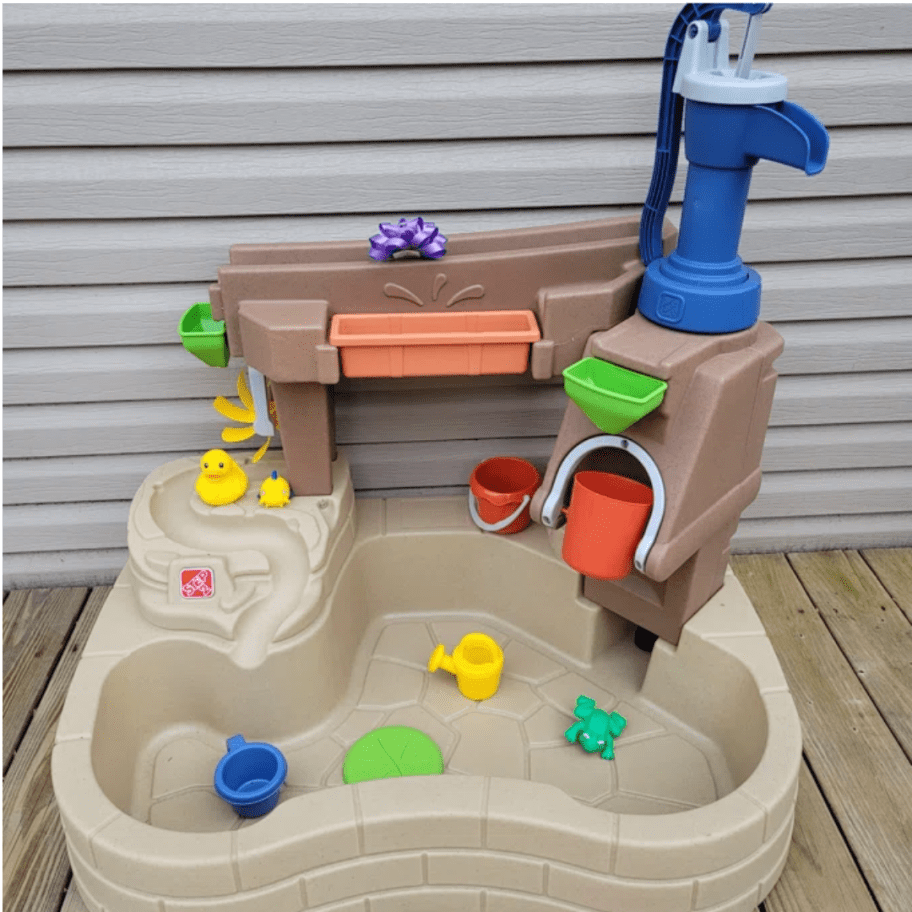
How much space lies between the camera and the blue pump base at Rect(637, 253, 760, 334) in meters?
1.13

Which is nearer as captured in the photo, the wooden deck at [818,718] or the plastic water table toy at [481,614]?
the plastic water table toy at [481,614]

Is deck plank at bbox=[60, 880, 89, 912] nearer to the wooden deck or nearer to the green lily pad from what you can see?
the wooden deck

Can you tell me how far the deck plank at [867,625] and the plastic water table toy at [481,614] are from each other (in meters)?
0.36

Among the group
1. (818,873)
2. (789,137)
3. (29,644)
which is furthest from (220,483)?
(818,873)

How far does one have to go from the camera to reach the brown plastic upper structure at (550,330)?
45.8 inches

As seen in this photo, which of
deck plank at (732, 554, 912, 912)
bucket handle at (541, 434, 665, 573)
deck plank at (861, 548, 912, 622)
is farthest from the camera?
deck plank at (861, 548, 912, 622)

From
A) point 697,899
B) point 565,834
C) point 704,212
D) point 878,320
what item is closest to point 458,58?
point 704,212

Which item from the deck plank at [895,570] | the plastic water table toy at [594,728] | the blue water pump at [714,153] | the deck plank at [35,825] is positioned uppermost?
the blue water pump at [714,153]

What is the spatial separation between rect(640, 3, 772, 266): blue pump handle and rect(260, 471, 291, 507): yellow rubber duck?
0.67m

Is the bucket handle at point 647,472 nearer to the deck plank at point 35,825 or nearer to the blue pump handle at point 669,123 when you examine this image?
the blue pump handle at point 669,123

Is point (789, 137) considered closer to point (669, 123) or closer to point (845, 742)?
point (669, 123)

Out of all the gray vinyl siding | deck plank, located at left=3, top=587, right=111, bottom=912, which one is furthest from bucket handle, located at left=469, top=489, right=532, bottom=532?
deck plank, located at left=3, top=587, right=111, bottom=912

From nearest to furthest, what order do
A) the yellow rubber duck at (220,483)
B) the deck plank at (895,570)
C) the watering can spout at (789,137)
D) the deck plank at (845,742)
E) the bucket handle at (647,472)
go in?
the watering can spout at (789,137) → the bucket handle at (647,472) → the deck plank at (845,742) → the yellow rubber duck at (220,483) → the deck plank at (895,570)

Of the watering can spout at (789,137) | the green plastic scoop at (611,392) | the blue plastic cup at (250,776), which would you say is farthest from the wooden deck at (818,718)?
the watering can spout at (789,137)
